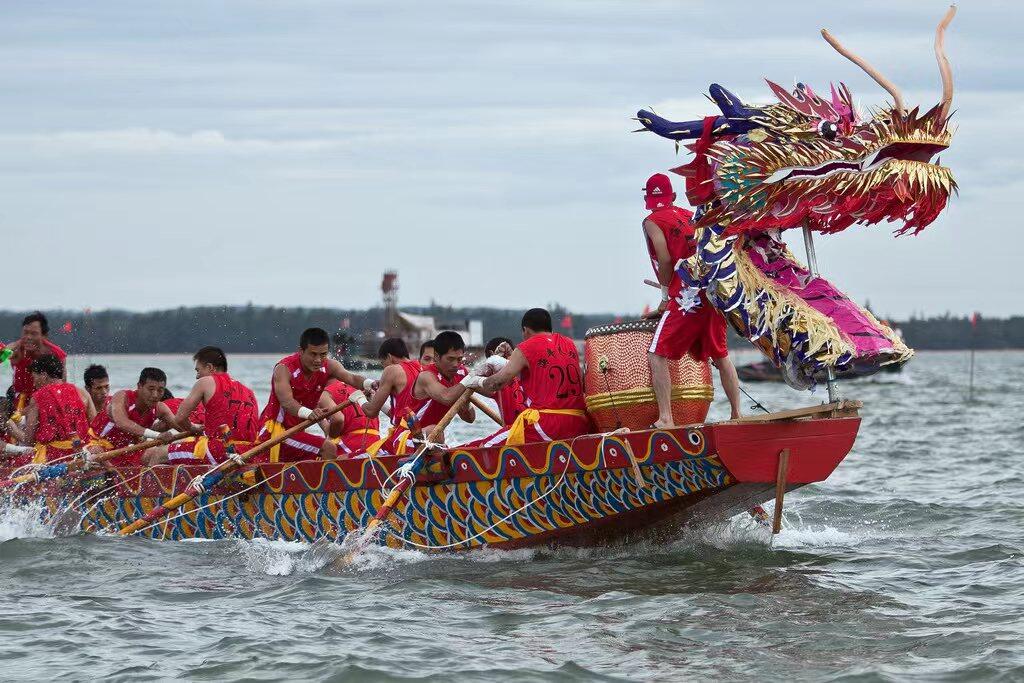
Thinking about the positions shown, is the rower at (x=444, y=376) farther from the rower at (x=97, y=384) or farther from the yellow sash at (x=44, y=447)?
the rower at (x=97, y=384)

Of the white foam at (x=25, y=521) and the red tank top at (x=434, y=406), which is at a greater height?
the red tank top at (x=434, y=406)

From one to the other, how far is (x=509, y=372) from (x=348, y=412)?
9.38 ft

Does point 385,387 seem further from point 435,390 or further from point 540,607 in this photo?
point 540,607

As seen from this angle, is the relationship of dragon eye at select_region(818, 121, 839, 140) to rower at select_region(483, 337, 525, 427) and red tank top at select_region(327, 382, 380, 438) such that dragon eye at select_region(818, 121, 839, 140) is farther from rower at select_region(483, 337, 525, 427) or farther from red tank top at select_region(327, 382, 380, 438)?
red tank top at select_region(327, 382, 380, 438)

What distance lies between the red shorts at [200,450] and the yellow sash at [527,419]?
10.8 feet

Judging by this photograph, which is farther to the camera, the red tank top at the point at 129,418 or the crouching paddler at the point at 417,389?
the red tank top at the point at 129,418

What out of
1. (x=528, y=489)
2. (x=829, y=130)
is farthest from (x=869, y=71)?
(x=528, y=489)

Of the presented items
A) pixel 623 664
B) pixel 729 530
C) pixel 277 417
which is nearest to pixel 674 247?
pixel 729 530

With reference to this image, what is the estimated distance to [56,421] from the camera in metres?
14.8

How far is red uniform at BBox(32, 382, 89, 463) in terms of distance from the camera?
14719 millimetres

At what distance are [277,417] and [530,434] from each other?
319cm

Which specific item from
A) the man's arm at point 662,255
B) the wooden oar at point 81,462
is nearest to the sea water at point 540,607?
the wooden oar at point 81,462

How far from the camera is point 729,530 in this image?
12.0 meters

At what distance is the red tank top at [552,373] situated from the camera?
11.3m
